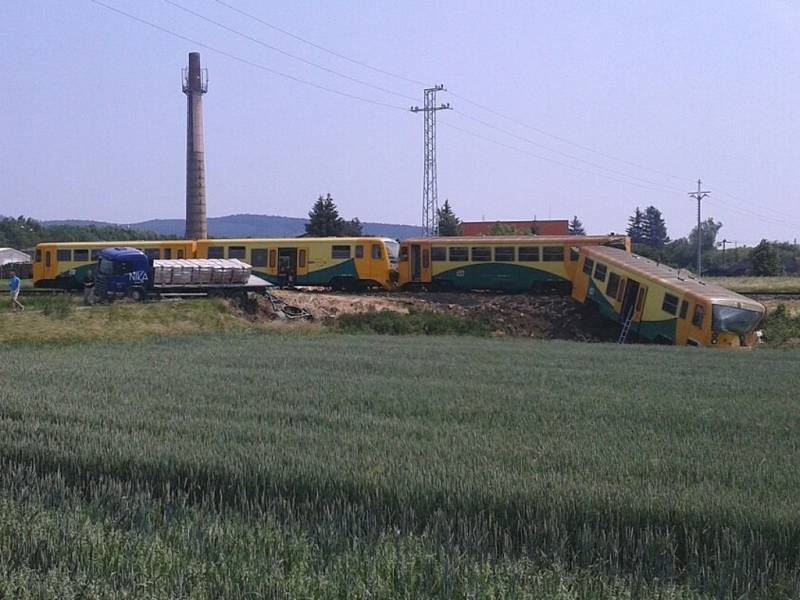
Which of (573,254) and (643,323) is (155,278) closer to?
(573,254)

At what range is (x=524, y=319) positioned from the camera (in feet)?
125

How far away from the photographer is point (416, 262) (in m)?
43.3

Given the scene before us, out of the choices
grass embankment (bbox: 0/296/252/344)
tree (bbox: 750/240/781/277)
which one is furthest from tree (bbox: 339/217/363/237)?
grass embankment (bbox: 0/296/252/344)

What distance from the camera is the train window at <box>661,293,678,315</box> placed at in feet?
105

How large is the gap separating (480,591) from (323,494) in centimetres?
271

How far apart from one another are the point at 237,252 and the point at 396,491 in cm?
3699

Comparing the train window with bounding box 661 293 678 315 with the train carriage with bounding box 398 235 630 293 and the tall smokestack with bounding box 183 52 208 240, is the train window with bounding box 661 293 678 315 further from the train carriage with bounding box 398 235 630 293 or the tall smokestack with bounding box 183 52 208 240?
the tall smokestack with bounding box 183 52 208 240

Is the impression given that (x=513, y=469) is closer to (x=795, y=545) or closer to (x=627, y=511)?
(x=627, y=511)

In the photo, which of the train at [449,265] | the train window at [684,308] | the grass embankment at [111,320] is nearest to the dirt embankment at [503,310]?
the train at [449,265]

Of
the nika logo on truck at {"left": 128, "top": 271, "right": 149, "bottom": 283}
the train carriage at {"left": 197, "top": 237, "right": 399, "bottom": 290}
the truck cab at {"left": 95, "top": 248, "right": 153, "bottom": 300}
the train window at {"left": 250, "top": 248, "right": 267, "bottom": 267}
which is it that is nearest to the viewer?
the truck cab at {"left": 95, "top": 248, "right": 153, "bottom": 300}

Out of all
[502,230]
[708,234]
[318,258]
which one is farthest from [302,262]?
[708,234]

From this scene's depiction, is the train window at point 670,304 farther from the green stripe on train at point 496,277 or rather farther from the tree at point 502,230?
the tree at point 502,230

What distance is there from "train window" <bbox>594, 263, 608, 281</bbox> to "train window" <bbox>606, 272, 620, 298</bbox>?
497 millimetres

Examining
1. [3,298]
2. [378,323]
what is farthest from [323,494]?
[3,298]
